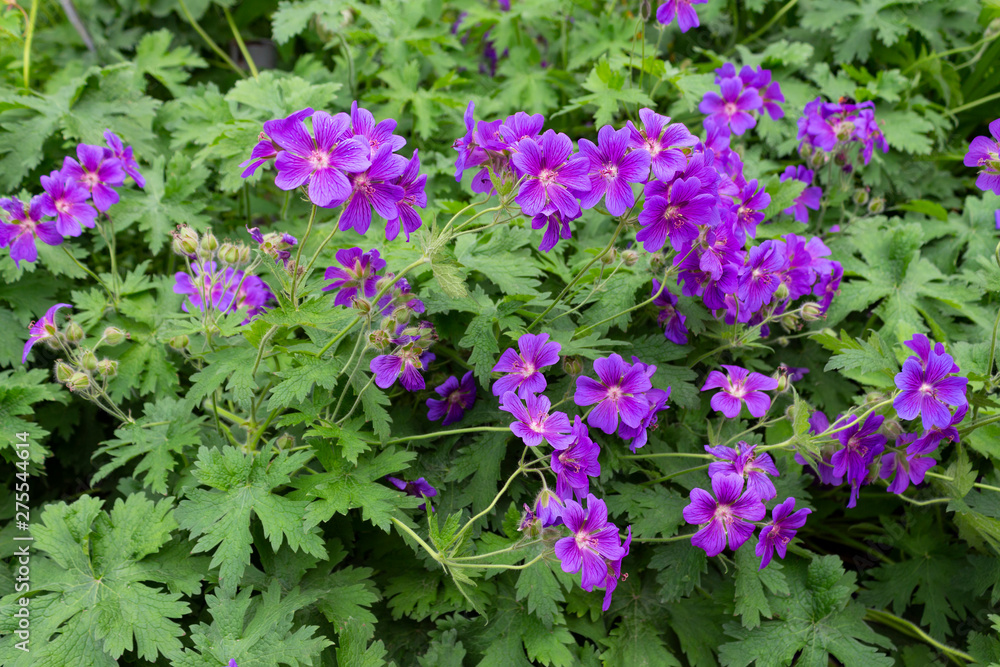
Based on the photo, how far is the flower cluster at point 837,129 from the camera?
2299mm

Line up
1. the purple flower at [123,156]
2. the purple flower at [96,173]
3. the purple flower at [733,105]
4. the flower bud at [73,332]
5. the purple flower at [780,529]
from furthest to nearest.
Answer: the purple flower at [733,105] → the purple flower at [123,156] → the purple flower at [96,173] → the flower bud at [73,332] → the purple flower at [780,529]

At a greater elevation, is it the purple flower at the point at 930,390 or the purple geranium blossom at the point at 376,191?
the purple geranium blossom at the point at 376,191

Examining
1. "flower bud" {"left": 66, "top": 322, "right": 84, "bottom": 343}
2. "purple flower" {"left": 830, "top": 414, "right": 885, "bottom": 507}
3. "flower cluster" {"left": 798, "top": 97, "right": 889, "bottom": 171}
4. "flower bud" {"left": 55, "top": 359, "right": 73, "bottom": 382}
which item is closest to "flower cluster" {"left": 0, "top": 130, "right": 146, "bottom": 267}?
"flower bud" {"left": 66, "top": 322, "right": 84, "bottom": 343}

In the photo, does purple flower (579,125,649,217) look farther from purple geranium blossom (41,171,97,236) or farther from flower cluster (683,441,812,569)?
purple geranium blossom (41,171,97,236)

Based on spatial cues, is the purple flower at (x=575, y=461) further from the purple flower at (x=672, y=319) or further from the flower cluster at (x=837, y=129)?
the flower cluster at (x=837, y=129)

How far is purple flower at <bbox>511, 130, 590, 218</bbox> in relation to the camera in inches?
54.2

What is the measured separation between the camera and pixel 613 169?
1.49 m

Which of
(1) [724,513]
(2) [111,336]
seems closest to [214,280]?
(2) [111,336]

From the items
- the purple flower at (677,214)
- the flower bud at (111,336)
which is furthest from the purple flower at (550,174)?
the flower bud at (111,336)

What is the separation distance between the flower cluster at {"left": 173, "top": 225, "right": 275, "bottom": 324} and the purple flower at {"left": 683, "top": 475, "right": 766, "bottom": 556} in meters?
1.17

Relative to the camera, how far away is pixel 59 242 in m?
1.90

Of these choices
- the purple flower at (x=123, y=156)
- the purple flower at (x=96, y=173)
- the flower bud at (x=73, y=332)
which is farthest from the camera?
the purple flower at (x=123, y=156)

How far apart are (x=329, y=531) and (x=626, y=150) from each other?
1.21 meters

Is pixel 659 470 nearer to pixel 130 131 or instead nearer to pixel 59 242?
pixel 59 242
